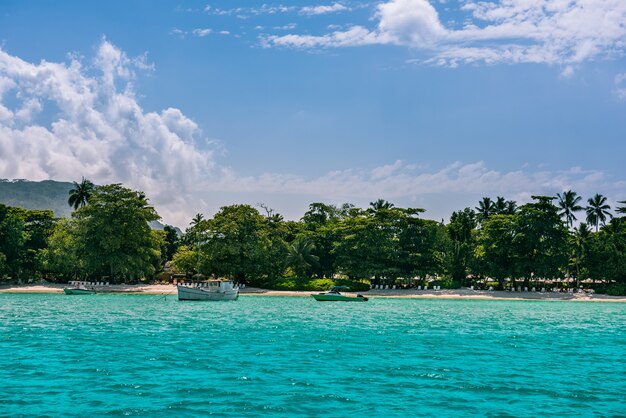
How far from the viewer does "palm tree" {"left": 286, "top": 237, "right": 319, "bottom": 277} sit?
89562 mm

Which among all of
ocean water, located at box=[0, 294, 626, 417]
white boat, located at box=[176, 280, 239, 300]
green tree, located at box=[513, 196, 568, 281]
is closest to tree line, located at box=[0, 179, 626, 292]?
green tree, located at box=[513, 196, 568, 281]

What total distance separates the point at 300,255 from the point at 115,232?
27.2 m

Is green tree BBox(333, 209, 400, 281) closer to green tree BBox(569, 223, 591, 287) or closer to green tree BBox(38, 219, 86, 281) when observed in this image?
green tree BBox(569, 223, 591, 287)

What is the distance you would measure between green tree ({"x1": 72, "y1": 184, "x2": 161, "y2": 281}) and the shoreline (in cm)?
303

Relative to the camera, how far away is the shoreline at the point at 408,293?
80.9m

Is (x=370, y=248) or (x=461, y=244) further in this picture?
(x=461, y=244)

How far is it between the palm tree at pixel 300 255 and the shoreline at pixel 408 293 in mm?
6632

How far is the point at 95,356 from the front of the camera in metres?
25.7

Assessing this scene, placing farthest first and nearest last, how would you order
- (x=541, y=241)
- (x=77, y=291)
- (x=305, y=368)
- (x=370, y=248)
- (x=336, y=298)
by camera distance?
(x=370, y=248) < (x=541, y=241) < (x=77, y=291) < (x=336, y=298) < (x=305, y=368)

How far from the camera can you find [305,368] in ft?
76.9

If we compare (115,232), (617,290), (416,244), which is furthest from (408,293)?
(115,232)

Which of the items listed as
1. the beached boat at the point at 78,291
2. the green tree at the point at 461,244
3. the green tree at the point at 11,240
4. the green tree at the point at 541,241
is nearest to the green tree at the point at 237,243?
the beached boat at the point at 78,291

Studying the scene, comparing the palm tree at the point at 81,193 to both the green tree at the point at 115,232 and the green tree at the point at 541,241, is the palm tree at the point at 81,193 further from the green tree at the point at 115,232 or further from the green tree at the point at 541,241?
the green tree at the point at 541,241

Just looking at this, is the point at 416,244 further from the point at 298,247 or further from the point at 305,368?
the point at 305,368
